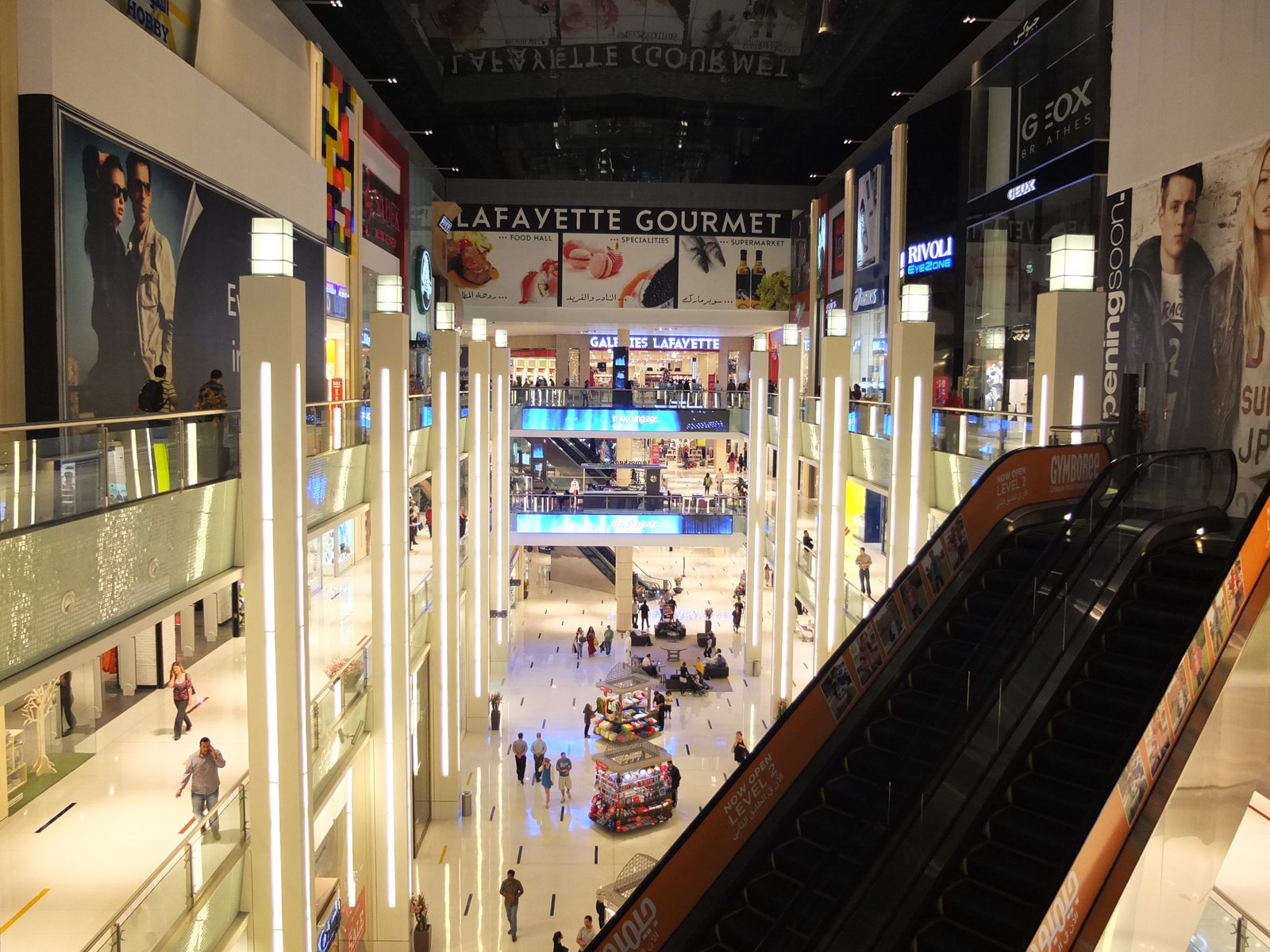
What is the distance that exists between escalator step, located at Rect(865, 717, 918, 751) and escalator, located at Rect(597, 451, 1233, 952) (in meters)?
0.01

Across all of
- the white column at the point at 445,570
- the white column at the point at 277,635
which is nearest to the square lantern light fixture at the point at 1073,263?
the white column at the point at 277,635

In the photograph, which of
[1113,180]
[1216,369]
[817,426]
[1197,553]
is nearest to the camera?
[1197,553]

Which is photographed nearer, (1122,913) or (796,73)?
(1122,913)

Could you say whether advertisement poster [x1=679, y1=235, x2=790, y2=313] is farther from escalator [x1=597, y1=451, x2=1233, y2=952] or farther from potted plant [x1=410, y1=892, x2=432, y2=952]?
escalator [x1=597, y1=451, x2=1233, y2=952]

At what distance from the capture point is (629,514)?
24422 millimetres

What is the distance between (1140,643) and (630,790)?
9761 mm

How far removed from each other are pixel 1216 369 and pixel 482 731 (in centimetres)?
1446

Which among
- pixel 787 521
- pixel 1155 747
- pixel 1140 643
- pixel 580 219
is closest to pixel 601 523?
pixel 787 521

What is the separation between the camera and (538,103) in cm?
2198

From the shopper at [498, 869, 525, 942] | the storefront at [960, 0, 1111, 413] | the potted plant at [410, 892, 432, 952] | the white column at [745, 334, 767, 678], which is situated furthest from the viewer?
the white column at [745, 334, 767, 678]

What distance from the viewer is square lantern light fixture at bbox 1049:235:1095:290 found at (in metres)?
8.99

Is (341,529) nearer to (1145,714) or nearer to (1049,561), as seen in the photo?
(1049,561)

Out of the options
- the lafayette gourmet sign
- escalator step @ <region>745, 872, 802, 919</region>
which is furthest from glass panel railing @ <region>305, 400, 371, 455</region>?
the lafayette gourmet sign

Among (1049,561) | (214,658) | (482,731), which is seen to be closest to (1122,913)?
(1049,561)
